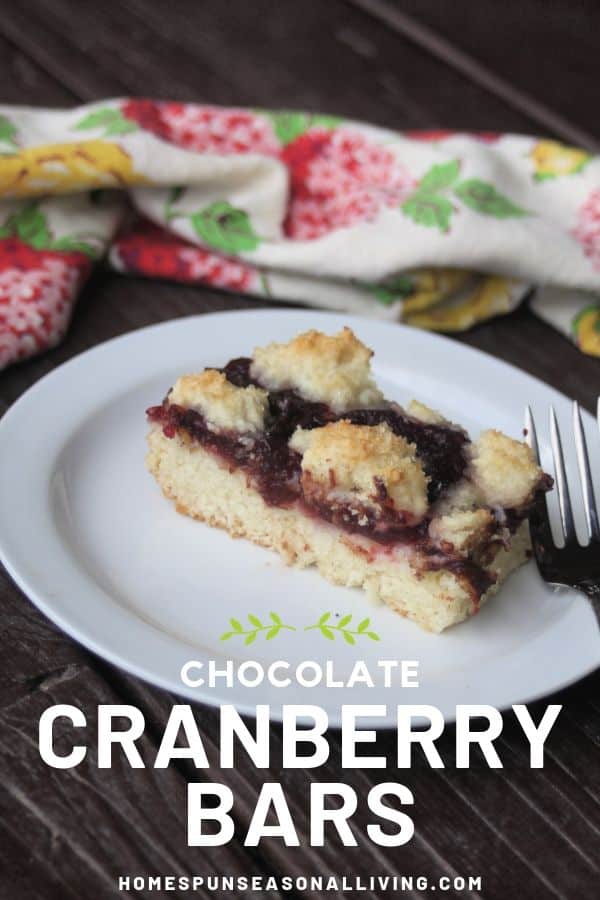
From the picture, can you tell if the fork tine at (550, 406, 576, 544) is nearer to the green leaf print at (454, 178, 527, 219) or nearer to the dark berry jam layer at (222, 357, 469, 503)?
the dark berry jam layer at (222, 357, 469, 503)

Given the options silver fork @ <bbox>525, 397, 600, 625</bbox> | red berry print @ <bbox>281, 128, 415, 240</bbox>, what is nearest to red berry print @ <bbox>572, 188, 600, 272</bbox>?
red berry print @ <bbox>281, 128, 415, 240</bbox>

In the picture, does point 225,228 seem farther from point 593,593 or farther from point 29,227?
point 593,593

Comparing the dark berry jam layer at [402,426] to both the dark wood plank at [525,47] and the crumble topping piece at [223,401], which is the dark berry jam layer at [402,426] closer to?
the crumble topping piece at [223,401]

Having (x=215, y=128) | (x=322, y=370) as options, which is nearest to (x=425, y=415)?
(x=322, y=370)

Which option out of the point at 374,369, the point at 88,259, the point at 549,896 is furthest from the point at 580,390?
the point at 549,896

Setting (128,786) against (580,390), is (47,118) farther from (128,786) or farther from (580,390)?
(128,786)

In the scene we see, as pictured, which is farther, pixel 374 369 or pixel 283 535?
pixel 374 369

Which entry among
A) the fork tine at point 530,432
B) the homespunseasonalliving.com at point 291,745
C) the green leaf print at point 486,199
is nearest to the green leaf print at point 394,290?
the green leaf print at point 486,199
